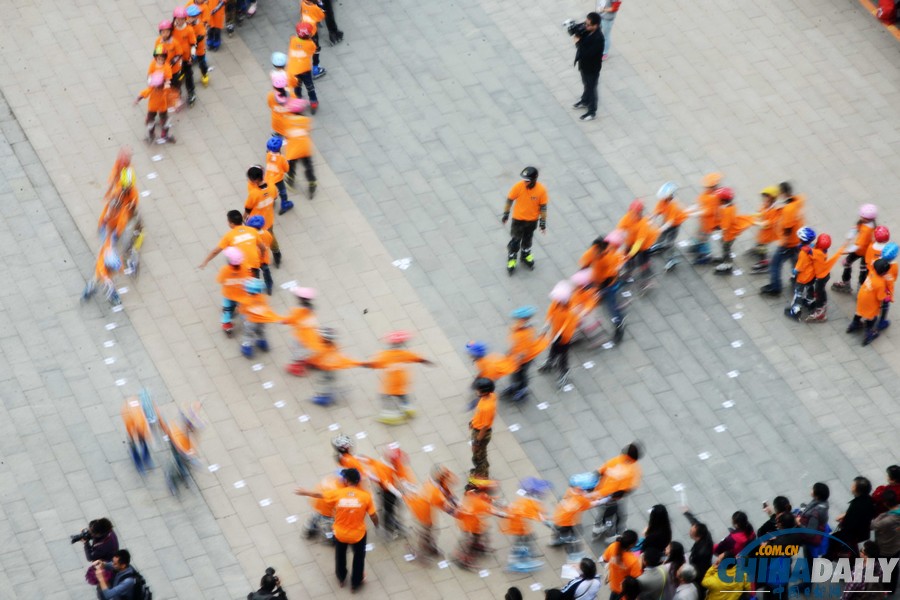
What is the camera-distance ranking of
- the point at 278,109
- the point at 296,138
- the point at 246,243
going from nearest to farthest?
the point at 246,243 < the point at 296,138 < the point at 278,109

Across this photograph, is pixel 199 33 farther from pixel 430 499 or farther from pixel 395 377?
pixel 430 499

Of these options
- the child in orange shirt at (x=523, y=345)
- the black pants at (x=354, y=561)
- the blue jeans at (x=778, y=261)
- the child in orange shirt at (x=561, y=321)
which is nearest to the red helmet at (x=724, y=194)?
the blue jeans at (x=778, y=261)

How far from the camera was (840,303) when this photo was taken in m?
18.9

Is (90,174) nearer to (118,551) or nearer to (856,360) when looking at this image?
(118,551)

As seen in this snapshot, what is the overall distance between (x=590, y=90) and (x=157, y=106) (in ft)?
20.0

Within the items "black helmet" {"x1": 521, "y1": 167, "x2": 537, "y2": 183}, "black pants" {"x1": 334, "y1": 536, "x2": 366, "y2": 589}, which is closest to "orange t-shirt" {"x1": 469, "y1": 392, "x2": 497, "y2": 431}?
"black pants" {"x1": 334, "y1": 536, "x2": 366, "y2": 589}

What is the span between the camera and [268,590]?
14.0 m

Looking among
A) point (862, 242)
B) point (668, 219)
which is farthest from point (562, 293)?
point (862, 242)

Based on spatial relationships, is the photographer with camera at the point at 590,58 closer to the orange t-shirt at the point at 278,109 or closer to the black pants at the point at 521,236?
the black pants at the point at 521,236

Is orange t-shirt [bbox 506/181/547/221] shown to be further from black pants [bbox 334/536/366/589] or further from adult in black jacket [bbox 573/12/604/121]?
black pants [bbox 334/536/366/589]

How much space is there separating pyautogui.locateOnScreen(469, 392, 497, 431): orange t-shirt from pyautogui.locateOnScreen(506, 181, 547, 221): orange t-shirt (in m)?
3.17

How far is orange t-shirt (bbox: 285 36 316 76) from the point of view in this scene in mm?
20406

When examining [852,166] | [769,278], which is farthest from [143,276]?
[852,166]

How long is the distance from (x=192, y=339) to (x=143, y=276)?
129cm
